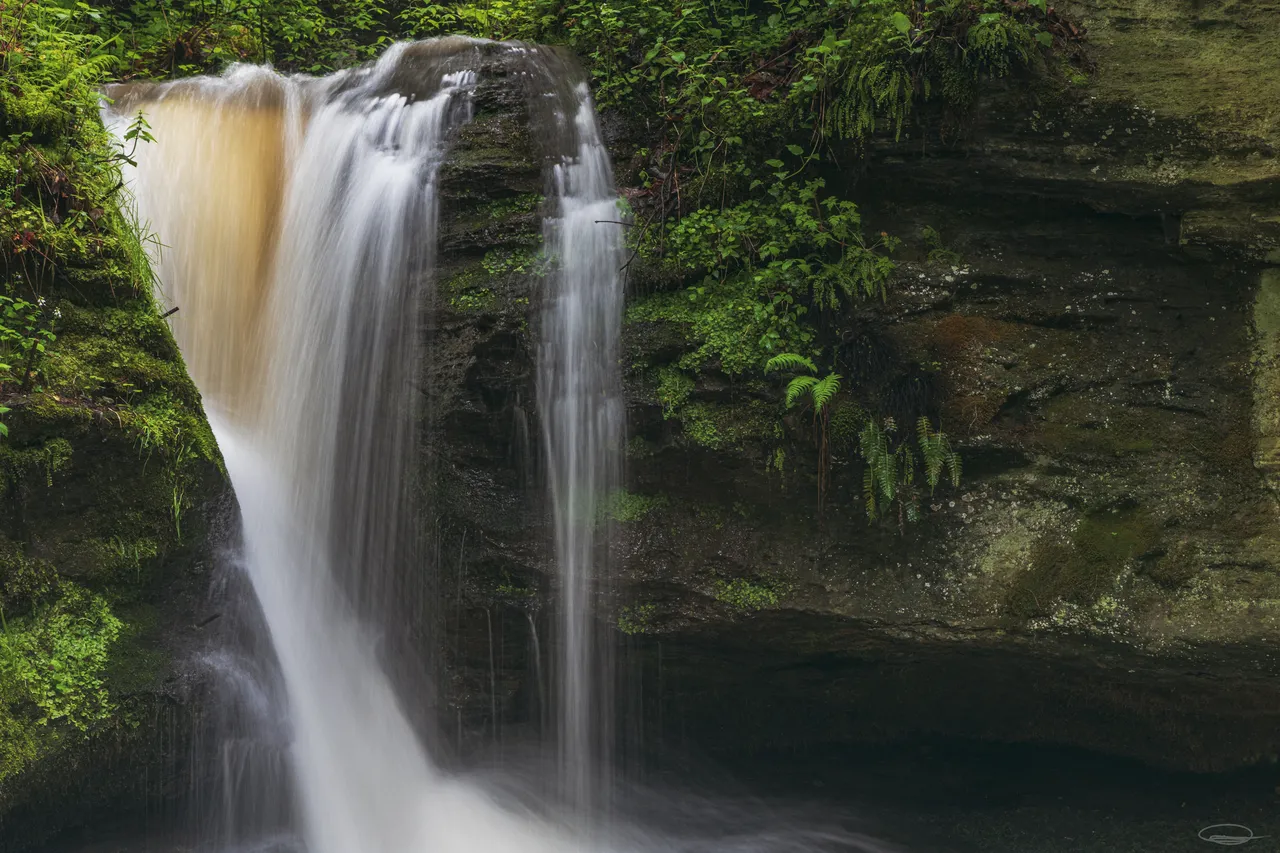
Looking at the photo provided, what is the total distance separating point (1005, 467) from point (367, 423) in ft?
12.1

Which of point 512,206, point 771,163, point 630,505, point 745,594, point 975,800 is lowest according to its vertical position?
point 975,800

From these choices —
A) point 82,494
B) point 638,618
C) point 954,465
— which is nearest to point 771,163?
point 954,465

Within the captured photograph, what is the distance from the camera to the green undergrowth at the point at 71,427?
430cm

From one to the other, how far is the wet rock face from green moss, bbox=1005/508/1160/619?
0.01m

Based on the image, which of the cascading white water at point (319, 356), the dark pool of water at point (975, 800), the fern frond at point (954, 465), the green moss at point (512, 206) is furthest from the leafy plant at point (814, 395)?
the cascading white water at point (319, 356)

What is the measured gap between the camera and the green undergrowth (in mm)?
4301

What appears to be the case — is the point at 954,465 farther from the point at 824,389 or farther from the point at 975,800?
the point at 975,800

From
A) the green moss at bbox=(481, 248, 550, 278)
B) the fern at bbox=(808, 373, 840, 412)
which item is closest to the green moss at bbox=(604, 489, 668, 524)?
the fern at bbox=(808, 373, 840, 412)

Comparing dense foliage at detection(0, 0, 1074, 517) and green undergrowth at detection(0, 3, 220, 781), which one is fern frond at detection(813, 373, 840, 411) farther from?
green undergrowth at detection(0, 3, 220, 781)

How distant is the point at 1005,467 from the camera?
503 centimetres

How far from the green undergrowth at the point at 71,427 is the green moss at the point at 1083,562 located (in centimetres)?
446

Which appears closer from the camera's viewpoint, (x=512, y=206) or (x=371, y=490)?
(x=371, y=490)

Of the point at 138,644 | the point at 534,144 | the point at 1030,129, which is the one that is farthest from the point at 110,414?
the point at 1030,129

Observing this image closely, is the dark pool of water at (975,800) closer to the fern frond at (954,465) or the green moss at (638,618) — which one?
the green moss at (638,618)
